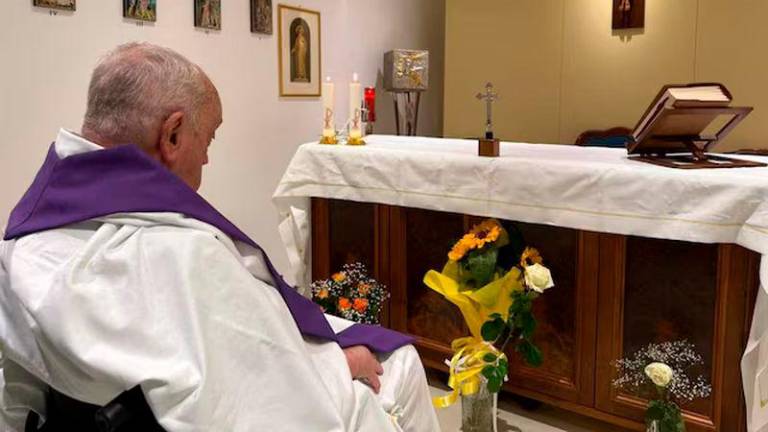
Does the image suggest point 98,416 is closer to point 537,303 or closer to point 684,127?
point 537,303

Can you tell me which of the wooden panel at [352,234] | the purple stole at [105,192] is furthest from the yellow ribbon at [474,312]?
the purple stole at [105,192]

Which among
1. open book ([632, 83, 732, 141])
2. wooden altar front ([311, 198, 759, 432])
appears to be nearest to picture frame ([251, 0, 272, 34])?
wooden altar front ([311, 198, 759, 432])

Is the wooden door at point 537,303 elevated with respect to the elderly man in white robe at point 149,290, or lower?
lower

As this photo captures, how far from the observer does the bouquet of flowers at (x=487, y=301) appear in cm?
238

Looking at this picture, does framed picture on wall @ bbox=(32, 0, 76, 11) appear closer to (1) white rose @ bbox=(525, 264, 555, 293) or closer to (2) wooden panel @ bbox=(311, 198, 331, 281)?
(2) wooden panel @ bbox=(311, 198, 331, 281)

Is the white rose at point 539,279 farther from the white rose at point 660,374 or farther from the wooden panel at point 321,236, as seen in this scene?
the wooden panel at point 321,236

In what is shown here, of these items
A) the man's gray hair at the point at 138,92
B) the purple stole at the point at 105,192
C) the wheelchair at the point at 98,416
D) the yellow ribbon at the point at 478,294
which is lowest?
the yellow ribbon at the point at 478,294

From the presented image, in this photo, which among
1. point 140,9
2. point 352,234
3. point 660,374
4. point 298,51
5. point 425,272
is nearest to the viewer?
point 660,374

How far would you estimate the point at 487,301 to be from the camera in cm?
243

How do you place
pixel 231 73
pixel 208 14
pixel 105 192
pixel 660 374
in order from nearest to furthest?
pixel 105 192
pixel 660 374
pixel 208 14
pixel 231 73

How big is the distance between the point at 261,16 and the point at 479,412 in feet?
8.04

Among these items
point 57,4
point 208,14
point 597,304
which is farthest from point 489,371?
point 208,14

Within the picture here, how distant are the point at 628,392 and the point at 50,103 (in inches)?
95.9

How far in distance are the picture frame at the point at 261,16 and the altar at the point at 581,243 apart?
1175 mm
